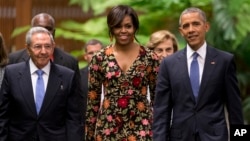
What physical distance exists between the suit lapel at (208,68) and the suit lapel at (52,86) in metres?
1.33

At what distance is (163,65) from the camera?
8.09 meters

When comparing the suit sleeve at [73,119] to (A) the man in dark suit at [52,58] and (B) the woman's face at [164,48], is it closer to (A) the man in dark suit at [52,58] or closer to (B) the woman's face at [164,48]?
(A) the man in dark suit at [52,58]

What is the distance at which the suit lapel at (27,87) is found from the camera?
8328mm

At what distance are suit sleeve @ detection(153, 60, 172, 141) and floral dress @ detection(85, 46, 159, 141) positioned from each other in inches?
12.4

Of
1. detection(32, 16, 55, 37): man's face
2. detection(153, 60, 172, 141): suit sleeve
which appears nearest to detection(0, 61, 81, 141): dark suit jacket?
detection(153, 60, 172, 141): suit sleeve

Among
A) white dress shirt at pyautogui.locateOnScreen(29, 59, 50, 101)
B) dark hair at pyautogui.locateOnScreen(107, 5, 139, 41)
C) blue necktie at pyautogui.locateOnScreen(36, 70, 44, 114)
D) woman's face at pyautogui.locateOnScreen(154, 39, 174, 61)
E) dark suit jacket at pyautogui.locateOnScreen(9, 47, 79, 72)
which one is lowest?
blue necktie at pyautogui.locateOnScreen(36, 70, 44, 114)

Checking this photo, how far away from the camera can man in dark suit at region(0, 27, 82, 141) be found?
8.34 meters

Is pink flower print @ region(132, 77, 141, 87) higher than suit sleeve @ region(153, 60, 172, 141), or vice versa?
pink flower print @ region(132, 77, 141, 87)

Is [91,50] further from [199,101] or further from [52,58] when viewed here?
[199,101]

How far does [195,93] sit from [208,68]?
24 centimetres

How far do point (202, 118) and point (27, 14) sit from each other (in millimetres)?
8679

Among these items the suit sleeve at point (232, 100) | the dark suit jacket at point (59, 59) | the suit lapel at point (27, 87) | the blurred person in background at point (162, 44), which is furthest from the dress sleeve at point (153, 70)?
the dark suit jacket at point (59, 59)

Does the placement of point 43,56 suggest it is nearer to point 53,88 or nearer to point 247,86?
point 53,88

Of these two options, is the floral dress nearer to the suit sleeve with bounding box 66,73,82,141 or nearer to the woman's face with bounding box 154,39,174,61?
the suit sleeve with bounding box 66,73,82,141
